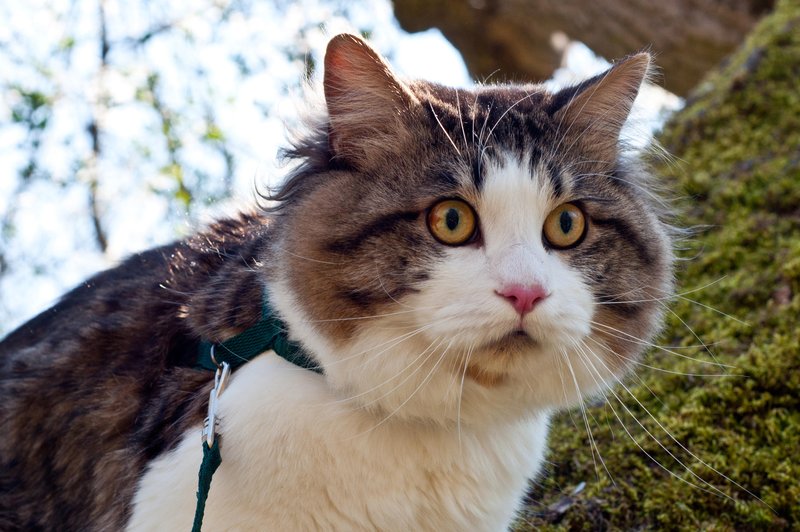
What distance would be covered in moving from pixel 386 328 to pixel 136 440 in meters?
0.89

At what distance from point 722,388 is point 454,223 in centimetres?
140

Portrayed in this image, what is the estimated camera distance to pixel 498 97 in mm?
2266

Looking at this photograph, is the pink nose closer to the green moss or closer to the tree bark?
the green moss

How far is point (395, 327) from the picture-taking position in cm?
186

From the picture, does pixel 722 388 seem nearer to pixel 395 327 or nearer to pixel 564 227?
pixel 564 227

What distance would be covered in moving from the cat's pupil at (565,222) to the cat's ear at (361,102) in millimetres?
530

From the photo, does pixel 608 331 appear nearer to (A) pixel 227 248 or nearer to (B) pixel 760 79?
(A) pixel 227 248

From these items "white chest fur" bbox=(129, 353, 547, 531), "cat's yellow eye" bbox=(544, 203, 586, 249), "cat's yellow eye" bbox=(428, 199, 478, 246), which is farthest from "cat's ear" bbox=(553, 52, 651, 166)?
"white chest fur" bbox=(129, 353, 547, 531)

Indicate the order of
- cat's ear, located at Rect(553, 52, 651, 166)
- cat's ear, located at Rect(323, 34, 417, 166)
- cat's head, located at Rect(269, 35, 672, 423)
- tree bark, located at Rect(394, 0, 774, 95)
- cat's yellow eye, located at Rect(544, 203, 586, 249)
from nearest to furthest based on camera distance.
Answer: cat's head, located at Rect(269, 35, 672, 423), cat's yellow eye, located at Rect(544, 203, 586, 249), cat's ear, located at Rect(323, 34, 417, 166), cat's ear, located at Rect(553, 52, 651, 166), tree bark, located at Rect(394, 0, 774, 95)

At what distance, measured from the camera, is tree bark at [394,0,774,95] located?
21.7 feet

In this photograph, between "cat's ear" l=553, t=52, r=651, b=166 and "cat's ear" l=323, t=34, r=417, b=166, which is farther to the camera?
"cat's ear" l=553, t=52, r=651, b=166

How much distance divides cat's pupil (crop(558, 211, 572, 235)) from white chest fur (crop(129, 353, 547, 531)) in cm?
62

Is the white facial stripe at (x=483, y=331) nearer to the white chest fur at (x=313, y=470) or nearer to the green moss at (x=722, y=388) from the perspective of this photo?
the white chest fur at (x=313, y=470)

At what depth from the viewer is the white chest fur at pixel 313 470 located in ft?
6.07
